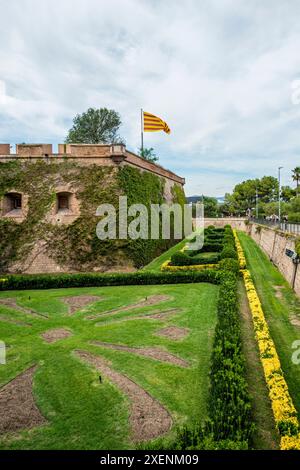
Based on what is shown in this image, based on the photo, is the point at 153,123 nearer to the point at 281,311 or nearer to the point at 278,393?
the point at 281,311

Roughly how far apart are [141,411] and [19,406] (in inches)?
85.4

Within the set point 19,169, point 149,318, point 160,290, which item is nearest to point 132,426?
point 149,318

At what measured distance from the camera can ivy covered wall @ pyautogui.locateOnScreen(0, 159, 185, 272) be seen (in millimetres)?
17094

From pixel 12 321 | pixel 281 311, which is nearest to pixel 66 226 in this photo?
pixel 12 321

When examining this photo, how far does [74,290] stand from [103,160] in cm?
804

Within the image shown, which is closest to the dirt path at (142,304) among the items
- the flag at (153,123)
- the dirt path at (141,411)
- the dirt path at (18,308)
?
the dirt path at (18,308)

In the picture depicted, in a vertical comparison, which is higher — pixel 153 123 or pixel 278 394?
pixel 153 123

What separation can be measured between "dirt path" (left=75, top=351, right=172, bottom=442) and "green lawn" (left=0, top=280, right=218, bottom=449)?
12cm

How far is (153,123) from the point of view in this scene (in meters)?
21.8

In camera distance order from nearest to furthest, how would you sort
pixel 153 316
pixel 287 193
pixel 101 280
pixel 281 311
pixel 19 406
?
pixel 19 406
pixel 153 316
pixel 281 311
pixel 101 280
pixel 287 193

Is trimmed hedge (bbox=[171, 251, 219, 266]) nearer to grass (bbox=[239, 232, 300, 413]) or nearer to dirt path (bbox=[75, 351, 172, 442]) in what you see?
grass (bbox=[239, 232, 300, 413])

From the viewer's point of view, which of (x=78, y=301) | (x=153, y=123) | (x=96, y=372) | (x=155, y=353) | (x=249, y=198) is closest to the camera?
(x=96, y=372)

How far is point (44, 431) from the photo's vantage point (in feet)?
15.4

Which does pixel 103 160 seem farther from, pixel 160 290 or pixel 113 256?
pixel 160 290
